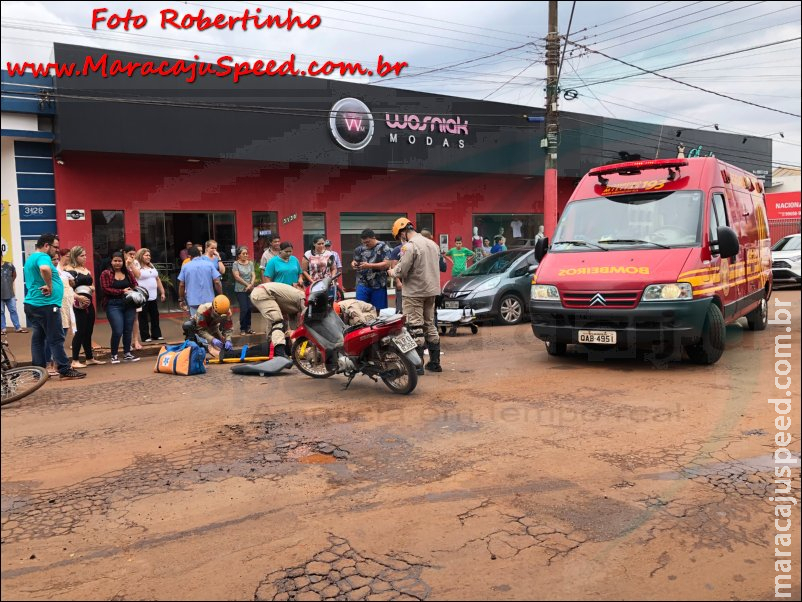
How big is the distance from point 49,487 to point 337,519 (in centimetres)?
215

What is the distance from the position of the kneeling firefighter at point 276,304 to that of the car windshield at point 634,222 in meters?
3.52

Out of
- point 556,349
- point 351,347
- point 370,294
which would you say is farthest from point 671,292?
point 370,294

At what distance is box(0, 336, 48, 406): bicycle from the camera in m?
6.61

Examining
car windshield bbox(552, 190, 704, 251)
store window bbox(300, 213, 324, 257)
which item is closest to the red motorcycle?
car windshield bbox(552, 190, 704, 251)

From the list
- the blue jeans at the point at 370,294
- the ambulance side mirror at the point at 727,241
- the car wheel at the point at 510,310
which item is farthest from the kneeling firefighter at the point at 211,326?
the ambulance side mirror at the point at 727,241

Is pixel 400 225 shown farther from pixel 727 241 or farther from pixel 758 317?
pixel 758 317

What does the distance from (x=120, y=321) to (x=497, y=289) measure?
6.66m

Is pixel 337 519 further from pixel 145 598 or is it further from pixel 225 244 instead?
pixel 225 244

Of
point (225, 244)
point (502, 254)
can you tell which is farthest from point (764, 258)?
point (225, 244)

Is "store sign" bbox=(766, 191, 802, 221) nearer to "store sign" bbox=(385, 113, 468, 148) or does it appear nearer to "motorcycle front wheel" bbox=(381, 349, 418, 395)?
"store sign" bbox=(385, 113, 468, 148)

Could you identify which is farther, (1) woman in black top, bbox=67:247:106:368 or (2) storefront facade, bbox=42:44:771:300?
(2) storefront facade, bbox=42:44:771:300

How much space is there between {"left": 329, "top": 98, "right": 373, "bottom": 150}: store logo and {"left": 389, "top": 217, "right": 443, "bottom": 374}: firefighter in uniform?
8734 millimetres

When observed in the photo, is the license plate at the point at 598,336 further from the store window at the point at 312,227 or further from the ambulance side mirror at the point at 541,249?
the store window at the point at 312,227

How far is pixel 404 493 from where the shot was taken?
4016 mm
